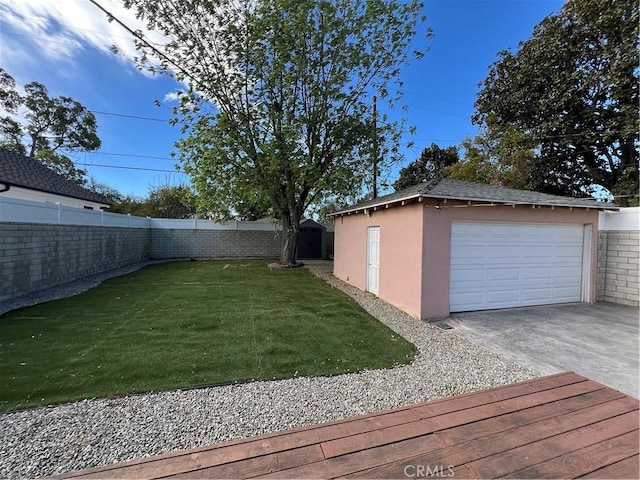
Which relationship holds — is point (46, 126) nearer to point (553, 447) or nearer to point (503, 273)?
point (503, 273)

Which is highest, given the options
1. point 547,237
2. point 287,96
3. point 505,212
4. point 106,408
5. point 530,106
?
point 530,106

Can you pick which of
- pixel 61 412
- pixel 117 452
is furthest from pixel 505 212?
pixel 61 412

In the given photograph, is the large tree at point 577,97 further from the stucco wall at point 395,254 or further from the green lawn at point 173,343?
the green lawn at point 173,343

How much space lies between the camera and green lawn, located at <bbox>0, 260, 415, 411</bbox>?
324cm

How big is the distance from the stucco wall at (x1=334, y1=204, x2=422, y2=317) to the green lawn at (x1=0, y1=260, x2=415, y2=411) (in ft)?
3.18

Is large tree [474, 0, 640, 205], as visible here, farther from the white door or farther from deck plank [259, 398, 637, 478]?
deck plank [259, 398, 637, 478]

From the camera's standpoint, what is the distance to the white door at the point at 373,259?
26.6 feet

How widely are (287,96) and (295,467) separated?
1158 cm

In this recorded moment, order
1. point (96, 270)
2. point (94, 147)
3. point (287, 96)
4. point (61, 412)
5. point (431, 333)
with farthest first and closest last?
point (94, 147), point (287, 96), point (96, 270), point (431, 333), point (61, 412)

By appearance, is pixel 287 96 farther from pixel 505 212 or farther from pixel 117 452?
pixel 117 452

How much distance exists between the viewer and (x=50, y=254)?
7.60 meters

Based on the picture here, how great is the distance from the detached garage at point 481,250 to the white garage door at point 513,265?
21mm

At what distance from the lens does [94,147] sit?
21359mm

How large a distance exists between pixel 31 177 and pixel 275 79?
399 inches
